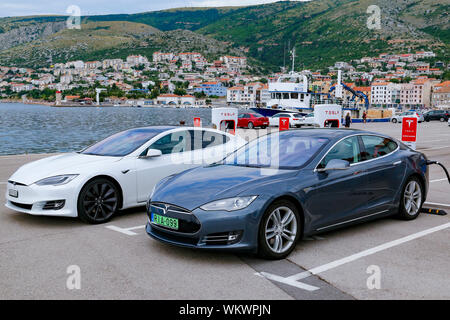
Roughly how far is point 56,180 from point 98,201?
66 cm

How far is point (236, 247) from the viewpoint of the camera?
4512 millimetres

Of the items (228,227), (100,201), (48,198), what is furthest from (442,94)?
(228,227)

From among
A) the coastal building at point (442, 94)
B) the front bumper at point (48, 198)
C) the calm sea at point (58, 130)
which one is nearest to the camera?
the front bumper at point (48, 198)

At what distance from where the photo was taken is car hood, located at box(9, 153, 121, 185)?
6.27 meters

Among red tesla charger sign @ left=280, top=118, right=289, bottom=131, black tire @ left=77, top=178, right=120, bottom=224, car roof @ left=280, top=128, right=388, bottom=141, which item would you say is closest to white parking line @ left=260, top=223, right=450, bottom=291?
car roof @ left=280, top=128, right=388, bottom=141

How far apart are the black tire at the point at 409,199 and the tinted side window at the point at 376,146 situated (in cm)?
59

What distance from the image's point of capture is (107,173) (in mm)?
6461

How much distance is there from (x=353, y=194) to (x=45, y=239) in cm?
401

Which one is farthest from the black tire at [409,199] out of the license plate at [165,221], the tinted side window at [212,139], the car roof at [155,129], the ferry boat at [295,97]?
the ferry boat at [295,97]

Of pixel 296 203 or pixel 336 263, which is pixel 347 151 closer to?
pixel 296 203

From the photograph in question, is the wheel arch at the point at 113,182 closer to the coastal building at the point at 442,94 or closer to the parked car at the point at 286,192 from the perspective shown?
the parked car at the point at 286,192

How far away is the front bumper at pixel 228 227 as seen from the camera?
448 centimetres
